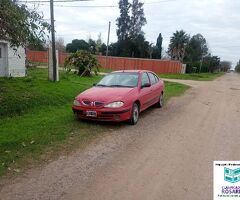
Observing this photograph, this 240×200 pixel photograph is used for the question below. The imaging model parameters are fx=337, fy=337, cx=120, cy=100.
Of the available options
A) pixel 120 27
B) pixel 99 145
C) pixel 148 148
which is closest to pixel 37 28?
pixel 99 145

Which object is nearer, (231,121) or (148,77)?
(231,121)

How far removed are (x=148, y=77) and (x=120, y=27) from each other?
2386 inches

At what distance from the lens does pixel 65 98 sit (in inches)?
501

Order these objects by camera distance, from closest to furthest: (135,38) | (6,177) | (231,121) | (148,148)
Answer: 1. (6,177)
2. (148,148)
3. (231,121)
4. (135,38)

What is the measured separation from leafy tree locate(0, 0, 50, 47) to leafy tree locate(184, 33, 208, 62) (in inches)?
2525

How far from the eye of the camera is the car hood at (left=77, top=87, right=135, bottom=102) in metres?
8.73

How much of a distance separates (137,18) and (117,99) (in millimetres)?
64294

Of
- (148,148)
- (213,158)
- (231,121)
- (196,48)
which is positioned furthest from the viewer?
(196,48)

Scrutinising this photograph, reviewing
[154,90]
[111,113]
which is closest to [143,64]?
[154,90]

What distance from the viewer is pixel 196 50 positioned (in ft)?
253

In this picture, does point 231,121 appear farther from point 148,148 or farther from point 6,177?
point 6,177

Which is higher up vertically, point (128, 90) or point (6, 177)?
point (128, 90)

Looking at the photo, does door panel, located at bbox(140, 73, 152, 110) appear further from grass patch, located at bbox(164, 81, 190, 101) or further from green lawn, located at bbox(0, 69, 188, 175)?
grass patch, located at bbox(164, 81, 190, 101)

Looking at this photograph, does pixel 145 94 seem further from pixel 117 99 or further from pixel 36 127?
pixel 36 127
